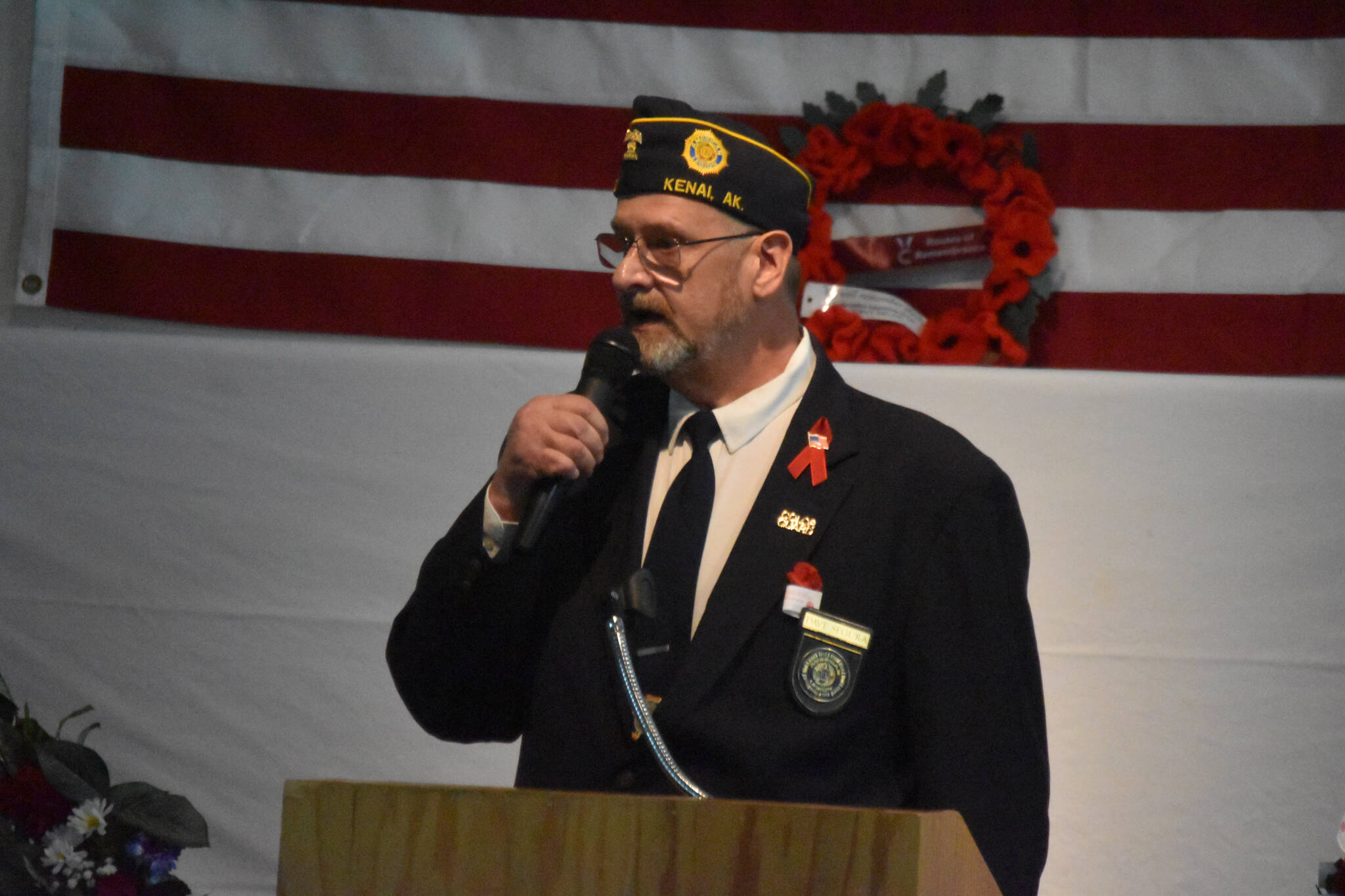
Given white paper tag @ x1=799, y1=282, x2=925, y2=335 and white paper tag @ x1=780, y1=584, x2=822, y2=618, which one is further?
white paper tag @ x1=799, y1=282, x2=925, y2=335

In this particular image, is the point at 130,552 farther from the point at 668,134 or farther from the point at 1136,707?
the point at 1136,707

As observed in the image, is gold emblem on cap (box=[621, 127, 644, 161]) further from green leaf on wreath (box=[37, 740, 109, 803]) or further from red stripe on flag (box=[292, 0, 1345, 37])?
red stripe on flag (box=[292, 0, 1345, 37])

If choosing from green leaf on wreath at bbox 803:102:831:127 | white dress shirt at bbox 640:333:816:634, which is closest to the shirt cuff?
white dress shirt at bbox 640:333:816:634

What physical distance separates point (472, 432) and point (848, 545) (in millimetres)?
1395

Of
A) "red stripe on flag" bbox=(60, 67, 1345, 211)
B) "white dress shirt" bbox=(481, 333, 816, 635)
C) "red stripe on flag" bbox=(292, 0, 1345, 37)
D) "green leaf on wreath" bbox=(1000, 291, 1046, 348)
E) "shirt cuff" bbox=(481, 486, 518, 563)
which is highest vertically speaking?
"red stripe on flag" bbox=(292, 0, 1345, 37)

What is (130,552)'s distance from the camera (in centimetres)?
296

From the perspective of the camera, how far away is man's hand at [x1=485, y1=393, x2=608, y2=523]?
156 centimetres

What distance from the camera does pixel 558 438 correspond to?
5.11ft

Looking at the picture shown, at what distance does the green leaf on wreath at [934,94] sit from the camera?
3033 mm

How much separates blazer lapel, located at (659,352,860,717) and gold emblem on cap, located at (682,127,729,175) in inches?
13.4

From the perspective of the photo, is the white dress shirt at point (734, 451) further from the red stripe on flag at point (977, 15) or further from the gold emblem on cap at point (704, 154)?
the red stripe on flag at point (977, 15)

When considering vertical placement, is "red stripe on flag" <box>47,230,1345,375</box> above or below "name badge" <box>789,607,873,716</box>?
above

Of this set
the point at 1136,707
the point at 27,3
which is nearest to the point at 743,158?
the point at 1136,707

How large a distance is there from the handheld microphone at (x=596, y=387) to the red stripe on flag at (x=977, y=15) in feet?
5.08
